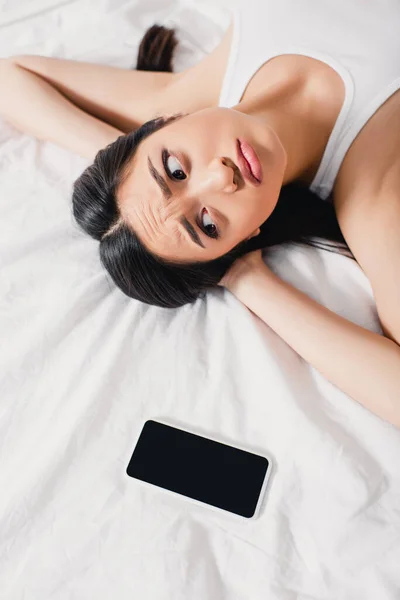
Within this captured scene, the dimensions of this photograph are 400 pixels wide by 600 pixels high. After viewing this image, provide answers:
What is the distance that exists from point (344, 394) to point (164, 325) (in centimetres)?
34

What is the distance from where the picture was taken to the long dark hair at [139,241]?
88 centimetres

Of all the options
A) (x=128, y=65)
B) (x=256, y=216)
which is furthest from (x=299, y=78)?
(x=128, y=65)

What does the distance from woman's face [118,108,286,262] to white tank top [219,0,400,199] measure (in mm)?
218

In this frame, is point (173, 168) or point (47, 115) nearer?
point (173, 168)

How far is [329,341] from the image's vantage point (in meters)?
0.86

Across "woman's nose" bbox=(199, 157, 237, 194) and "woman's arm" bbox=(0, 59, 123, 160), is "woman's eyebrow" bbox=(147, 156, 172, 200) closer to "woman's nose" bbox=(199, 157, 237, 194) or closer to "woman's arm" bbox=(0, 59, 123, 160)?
"woman's nose" bbox=(199, 157, 237, 194)

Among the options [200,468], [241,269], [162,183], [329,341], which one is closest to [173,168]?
[162,183]

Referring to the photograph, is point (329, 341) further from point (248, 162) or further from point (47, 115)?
point (47, 115)

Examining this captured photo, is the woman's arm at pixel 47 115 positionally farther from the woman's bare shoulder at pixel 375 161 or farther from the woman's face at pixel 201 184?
the woman's bare shoulder at pixel 375 161

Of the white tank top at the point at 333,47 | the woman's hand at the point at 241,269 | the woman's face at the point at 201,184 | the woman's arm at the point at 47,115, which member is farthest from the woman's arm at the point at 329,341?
the woman's arm at the point at 47,115

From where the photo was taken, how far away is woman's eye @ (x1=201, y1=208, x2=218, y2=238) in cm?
81

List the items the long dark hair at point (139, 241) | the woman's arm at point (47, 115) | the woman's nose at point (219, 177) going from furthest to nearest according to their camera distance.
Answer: the woman's arm at point (47, 115) < the long dark hair at point (139, 241) < the woman's nose at point (219, 177)

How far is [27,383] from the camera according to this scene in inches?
37.2

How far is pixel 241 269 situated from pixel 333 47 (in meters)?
0.45
